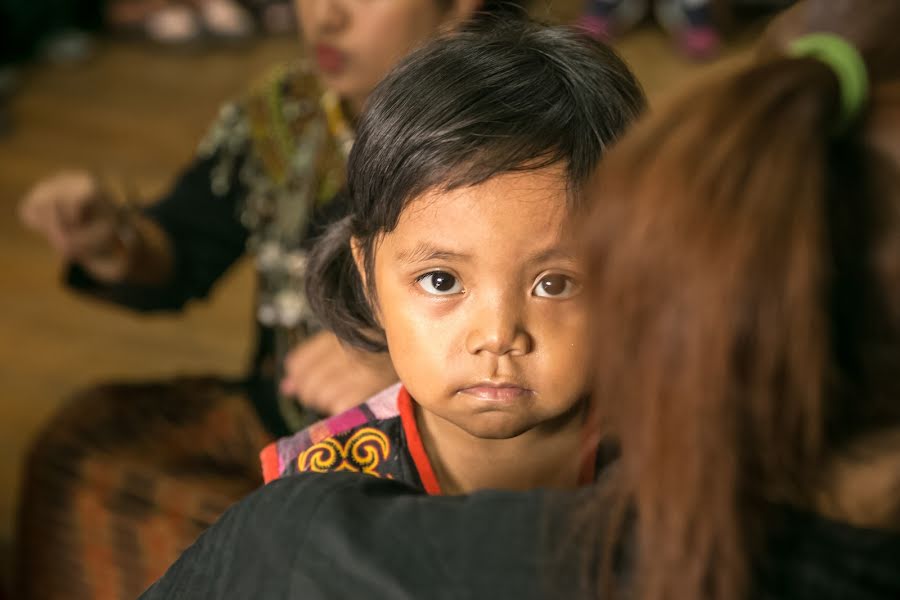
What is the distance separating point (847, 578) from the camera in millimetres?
565

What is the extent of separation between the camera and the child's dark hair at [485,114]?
2.45 ft

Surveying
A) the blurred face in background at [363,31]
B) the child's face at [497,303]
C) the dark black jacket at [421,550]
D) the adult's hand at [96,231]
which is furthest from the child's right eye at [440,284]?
the adult's hand at [96,231]

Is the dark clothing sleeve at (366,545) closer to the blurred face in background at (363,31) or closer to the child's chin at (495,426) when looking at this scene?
the child's chin at (495,426)

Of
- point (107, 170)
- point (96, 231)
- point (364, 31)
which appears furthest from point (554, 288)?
point (107, 170)

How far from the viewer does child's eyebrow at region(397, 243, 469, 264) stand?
74cm

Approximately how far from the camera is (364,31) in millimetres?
1261

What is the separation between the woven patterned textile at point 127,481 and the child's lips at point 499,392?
0.59m

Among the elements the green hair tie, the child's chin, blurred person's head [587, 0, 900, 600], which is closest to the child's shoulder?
the child's chin

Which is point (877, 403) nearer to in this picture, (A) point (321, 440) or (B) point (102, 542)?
(A) point (321, 440)

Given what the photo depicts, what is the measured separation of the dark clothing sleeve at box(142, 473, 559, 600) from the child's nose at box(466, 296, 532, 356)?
4.0 inches

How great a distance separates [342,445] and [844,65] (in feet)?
1.58

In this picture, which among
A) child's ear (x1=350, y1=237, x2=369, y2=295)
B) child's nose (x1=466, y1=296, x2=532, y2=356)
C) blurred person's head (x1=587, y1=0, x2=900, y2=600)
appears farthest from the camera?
child's ear (x1=350, y1=237, x2=369, y2=295)

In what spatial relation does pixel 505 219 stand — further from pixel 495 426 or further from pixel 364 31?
pixel 364 31

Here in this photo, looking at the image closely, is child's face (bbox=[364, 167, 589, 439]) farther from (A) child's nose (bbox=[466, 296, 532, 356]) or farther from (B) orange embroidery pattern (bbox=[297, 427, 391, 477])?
(B) orange embroidery pattern (bbox=[297, 427, 391, 477])
